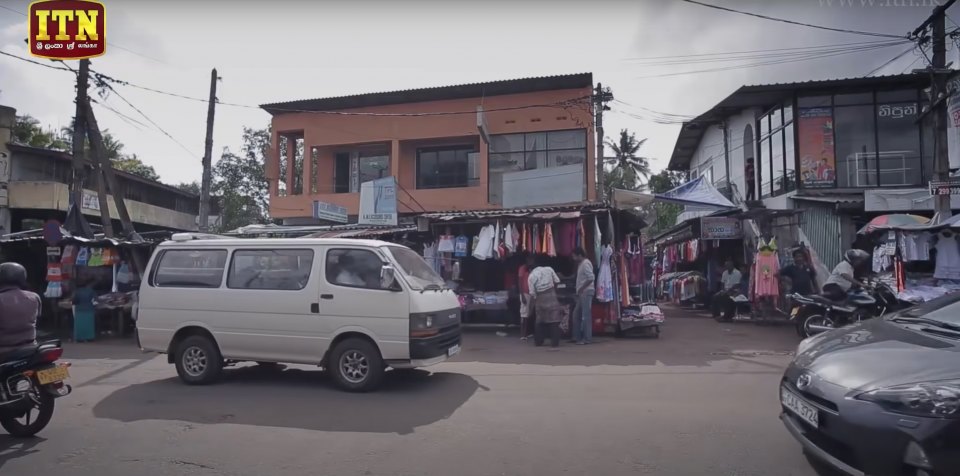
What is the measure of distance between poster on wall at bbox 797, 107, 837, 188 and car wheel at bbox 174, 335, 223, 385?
15829 mm

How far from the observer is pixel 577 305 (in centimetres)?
1103

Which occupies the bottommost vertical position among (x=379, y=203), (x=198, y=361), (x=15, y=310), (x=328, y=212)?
(x=198, y=361)

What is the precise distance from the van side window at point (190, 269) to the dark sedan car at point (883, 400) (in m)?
6.85

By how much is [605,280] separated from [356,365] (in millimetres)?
6149

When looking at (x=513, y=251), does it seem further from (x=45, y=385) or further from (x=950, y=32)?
(x=950, y=32)

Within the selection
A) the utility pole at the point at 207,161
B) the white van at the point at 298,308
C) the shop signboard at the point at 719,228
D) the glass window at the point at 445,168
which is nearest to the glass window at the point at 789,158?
the shop signboard at the point at 719,228

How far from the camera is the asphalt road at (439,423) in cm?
450

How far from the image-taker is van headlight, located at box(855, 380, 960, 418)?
3.17 meters

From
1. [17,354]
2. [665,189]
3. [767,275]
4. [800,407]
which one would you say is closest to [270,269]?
[17,354]

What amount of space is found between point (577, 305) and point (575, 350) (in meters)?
1.10

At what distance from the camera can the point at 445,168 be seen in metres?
20.7

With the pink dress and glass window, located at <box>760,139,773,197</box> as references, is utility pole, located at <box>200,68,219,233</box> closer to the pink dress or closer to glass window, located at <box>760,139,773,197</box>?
the pink dress

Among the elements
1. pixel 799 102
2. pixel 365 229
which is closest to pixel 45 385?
pixel 365 229

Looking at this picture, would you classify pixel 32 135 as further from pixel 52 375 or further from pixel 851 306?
pixel 851 306
